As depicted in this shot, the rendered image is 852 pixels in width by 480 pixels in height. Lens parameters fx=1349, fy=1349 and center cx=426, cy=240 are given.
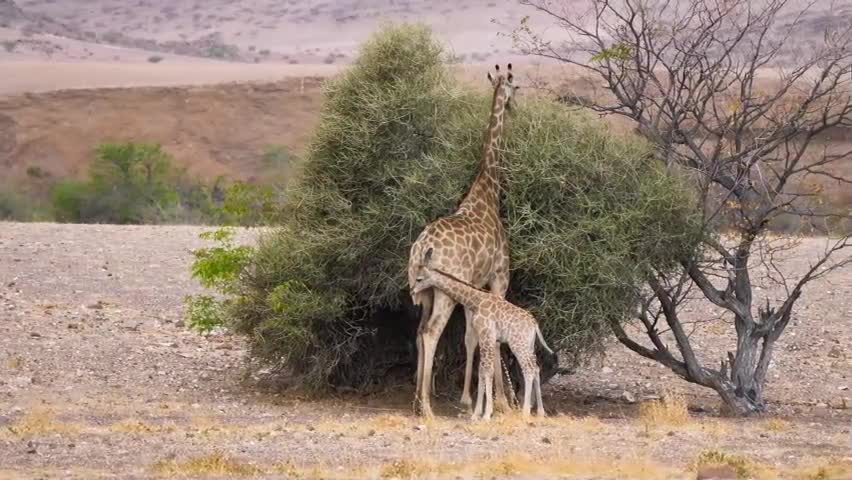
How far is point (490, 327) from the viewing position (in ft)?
41.7

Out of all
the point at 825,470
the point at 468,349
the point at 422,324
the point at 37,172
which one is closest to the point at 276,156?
the point at 37,172

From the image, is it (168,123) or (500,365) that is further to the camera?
(168,123)

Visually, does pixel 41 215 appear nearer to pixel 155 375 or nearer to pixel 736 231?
pixel 155 375

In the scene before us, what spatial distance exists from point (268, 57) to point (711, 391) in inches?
1826

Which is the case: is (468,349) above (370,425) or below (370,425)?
above

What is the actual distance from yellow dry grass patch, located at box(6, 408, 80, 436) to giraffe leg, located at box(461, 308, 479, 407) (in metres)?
Answer: 3.86

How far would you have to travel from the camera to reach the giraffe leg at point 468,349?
516 inches

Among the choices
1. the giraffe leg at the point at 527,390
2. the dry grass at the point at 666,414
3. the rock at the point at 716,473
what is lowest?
the dry grass at the point at 666,414

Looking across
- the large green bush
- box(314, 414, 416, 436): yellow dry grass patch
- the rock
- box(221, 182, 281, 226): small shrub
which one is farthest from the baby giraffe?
the rock

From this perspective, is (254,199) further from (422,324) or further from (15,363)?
(15,363)

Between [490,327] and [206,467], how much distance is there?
13.2ft

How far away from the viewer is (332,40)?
60.4m

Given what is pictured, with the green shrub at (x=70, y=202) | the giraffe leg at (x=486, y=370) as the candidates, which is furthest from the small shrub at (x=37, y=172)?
the giraffe leg at (x=486, y=370)

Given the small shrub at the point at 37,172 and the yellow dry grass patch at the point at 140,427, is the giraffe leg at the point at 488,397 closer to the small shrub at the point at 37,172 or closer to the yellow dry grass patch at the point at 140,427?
the yellow dry grass patch at the point at 140,427
